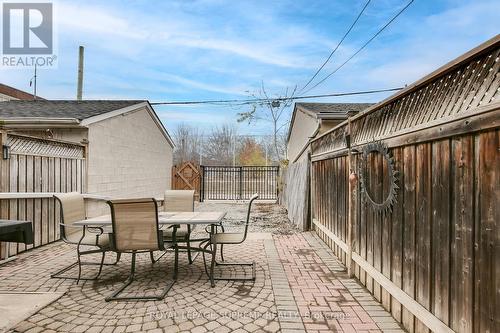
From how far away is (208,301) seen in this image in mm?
3061

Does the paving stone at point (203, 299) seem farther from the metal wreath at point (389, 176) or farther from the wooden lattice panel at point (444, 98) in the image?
the wooden lattice panel at point (444, 98)

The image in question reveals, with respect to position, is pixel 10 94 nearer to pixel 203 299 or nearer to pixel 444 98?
pixel 203 299

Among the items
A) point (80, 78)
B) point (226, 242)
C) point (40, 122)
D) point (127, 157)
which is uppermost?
point (80, 78)

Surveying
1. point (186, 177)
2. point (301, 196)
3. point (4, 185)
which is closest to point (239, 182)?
point (186, 177)

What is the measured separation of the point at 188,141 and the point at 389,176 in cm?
2768

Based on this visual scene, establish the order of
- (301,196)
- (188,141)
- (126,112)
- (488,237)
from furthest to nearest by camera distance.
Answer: (188,141), (126,112), (301,196), (488,237)

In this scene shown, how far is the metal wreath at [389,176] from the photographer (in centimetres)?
266

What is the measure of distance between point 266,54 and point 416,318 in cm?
1518

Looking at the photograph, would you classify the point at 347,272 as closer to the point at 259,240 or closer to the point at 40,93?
the point at 259,240

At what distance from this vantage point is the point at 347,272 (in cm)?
389

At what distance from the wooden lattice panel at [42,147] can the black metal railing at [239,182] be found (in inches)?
332

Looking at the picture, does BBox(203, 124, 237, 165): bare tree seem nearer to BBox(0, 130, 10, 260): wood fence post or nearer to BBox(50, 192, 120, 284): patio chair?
BBox(0, 130, 10, 260): wood fence post
